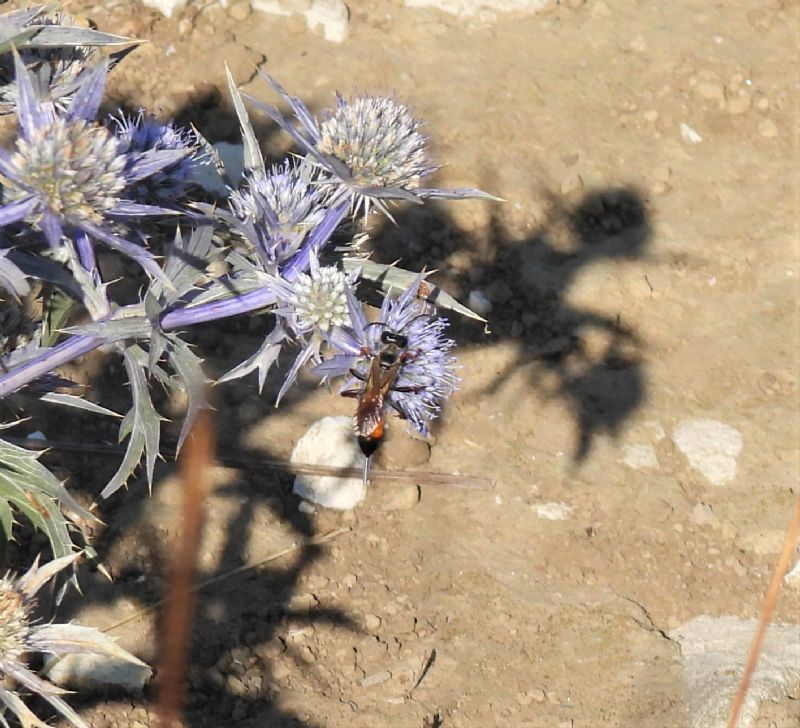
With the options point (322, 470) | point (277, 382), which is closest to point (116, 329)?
point (322, 470)

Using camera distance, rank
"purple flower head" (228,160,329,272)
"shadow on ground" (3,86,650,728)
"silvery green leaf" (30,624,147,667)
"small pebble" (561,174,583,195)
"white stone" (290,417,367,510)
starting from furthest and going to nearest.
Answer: "small pebble" (561,174,583,195)
"white stone" (290,417,367,510)
"shadow on ground" (3,86,650,728)
"purple flower head" (228,160,329,272)
"silvery green leaf" (30,624,147,667)

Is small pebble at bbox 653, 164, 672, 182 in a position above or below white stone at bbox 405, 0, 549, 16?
below

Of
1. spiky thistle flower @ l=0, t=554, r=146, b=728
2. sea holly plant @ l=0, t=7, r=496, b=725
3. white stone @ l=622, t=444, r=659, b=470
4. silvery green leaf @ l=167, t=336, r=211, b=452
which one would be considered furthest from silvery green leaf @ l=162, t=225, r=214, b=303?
white stone @ l=622, t=444, r=659, b=470

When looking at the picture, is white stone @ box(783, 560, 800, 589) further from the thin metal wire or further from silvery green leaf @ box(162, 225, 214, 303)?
silvery green leaf @ box(162, 225, 214, 303)

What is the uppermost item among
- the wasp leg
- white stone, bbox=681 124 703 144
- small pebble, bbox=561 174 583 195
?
the wasp leg

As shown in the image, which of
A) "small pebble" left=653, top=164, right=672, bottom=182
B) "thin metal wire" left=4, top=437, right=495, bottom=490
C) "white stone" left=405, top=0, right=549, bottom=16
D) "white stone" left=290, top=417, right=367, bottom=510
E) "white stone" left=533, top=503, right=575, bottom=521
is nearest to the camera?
Result: "thin metal wire" left=4, top=437, right=495, bottom=490

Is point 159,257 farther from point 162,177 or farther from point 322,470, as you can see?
point 322,470
